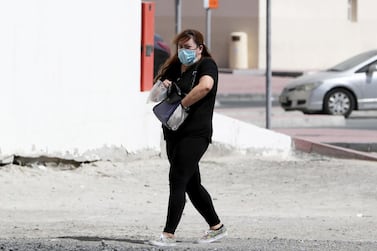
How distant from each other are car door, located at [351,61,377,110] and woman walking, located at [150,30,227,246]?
15.4 m

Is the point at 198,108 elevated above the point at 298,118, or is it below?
above

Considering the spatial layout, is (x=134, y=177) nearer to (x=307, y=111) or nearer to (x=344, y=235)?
(x=344, y=235)

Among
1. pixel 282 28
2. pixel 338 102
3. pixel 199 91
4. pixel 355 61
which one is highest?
pixel 282 28

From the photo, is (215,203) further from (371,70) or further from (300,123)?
(371,70)

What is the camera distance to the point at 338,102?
24.3 meters

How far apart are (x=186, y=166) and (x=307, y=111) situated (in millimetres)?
15602

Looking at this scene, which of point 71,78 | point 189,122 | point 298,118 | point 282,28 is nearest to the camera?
point 189,122

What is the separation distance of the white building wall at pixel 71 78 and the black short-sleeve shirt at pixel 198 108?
4.00m

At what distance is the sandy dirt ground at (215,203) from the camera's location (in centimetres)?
952

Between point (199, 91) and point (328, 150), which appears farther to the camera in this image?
point (328, 150)

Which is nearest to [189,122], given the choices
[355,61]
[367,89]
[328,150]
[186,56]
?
[186,56]

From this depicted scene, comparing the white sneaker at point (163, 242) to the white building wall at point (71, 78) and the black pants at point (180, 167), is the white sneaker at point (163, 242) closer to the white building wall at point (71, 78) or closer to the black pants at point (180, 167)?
the black pants at point (180, 167)

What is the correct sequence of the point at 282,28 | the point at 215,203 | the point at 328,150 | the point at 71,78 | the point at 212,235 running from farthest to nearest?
the point at 282,28, the point at 328,150, the point at 71,78, the point at 215,203, the point at 212,235

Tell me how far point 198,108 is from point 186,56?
1.30ft
